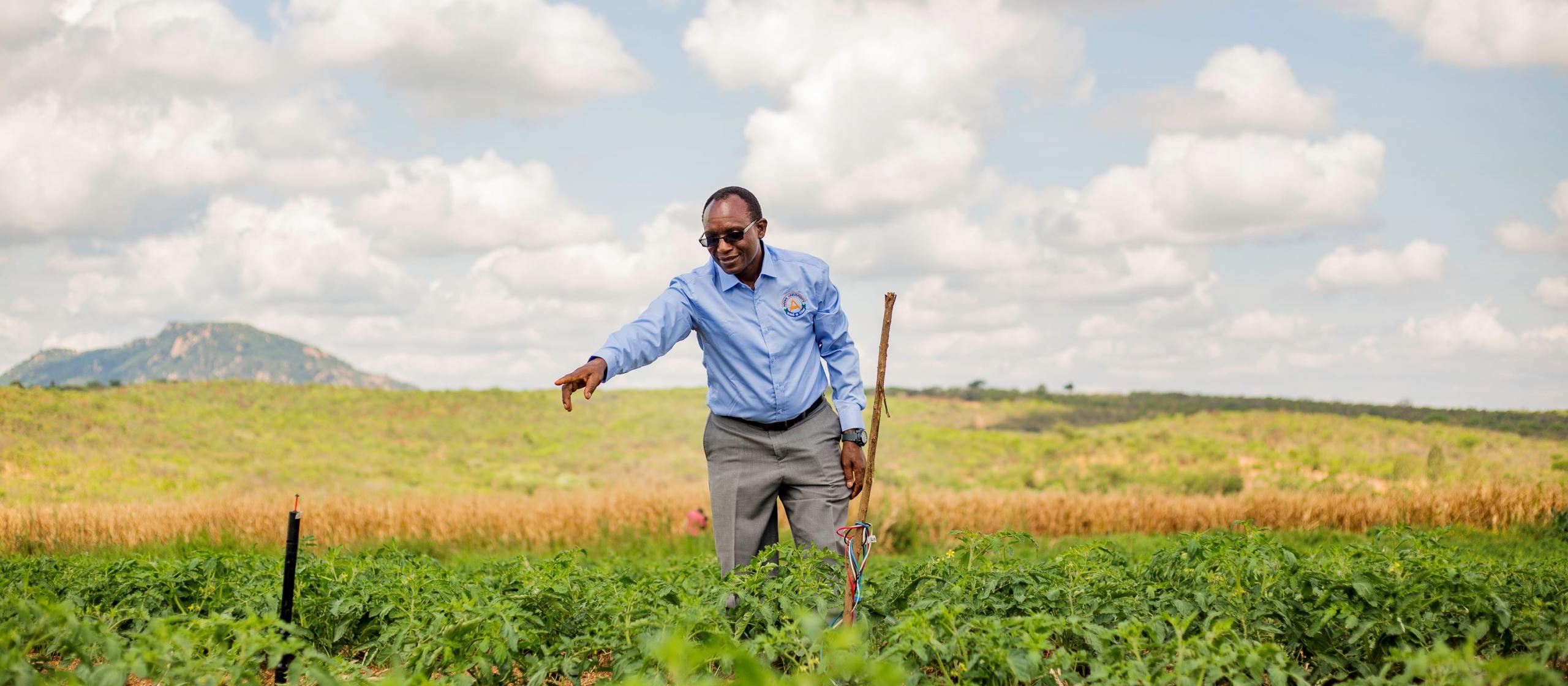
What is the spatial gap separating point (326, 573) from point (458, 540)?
28.8 feet

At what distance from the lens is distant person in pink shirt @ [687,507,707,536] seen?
13.4 meters

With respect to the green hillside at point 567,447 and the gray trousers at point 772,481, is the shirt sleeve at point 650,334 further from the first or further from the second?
the green hillside at point 567,447

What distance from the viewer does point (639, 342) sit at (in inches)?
184

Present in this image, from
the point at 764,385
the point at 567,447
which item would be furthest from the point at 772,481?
the point at 567,447

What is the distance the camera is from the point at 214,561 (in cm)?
588

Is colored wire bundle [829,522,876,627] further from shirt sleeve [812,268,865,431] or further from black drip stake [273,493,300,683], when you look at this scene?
black drip stake [273,493,300,683]

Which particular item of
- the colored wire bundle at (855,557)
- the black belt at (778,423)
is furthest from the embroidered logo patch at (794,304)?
the colored wire bundle at (855,557)

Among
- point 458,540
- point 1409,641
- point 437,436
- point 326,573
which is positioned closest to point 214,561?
point 326,573

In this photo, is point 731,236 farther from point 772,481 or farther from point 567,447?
point 567,447

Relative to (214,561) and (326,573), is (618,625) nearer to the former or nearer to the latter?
(326,573)

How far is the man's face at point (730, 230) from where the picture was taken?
4781 millimetres

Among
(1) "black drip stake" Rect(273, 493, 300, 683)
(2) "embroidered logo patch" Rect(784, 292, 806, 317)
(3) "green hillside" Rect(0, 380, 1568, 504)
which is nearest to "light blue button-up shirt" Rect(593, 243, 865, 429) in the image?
(2) "embroidered logo patch" Rect(784, 292, 806, 317)

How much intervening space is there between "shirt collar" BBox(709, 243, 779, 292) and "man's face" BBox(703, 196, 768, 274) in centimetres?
8

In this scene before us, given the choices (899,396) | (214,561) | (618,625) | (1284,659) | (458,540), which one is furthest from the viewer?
(899,396)
